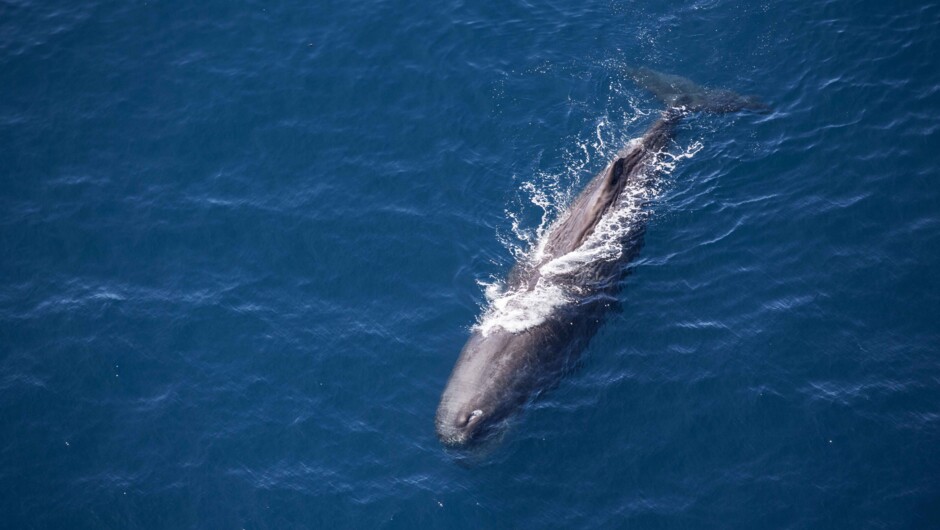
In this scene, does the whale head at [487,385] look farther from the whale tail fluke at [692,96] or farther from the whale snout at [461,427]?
the whale tail fluke at [692,96]

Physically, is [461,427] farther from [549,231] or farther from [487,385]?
[549,231]

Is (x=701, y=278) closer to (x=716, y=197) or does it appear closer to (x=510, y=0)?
(x=716, y=197)

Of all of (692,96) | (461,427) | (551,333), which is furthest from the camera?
(692,96)

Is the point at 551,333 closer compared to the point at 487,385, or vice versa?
the point at 487,385

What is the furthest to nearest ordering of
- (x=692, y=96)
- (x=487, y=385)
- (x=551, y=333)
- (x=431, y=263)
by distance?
1. (x=692, y=96)
2. (x=431, y=263)
3. (x=551, y=333)
4. (x=487, y=385)

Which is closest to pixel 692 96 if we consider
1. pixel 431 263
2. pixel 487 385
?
pixel 431 263

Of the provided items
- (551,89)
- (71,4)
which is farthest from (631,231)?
(71,4)

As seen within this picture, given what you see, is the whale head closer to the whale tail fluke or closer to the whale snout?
the whale snout

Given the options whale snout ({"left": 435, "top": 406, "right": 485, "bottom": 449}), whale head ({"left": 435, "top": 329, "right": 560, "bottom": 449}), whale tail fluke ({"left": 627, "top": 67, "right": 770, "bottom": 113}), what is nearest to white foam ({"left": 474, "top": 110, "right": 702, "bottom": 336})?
whale head ({"left": 435, "top": 329, "right": 560, "bottom": 449})
